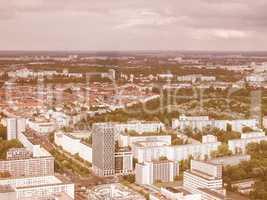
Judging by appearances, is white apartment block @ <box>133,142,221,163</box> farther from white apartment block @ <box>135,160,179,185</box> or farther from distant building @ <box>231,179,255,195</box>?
distant building @ <box>231,179,255,195</box>

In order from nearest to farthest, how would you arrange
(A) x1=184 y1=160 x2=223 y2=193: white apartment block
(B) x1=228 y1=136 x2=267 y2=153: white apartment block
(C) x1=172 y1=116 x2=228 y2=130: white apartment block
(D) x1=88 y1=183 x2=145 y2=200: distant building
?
(D) x1=88 y1=183 x2=145 y2=200: distant building, (A) x1=184 y1=160 x2=223 y2=193: white apartment block, (B) x1=228 y1=136 x2=267 y2=153: white apartment block, (C) x1=172 y1=116 x2=228 y2=130: white apartment block

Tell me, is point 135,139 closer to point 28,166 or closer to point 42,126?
point 42,126

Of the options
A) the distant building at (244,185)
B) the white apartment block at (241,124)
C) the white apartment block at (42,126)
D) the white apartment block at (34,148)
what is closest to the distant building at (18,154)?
the white apartment block at (34,148)

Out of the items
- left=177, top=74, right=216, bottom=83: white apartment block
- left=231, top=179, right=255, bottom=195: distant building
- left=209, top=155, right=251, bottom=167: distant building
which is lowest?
left=231, top=179, right=255, bottom=195: distant building

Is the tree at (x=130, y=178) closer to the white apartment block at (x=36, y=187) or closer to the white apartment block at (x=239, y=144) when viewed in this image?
the white apartment block at (x=36, y=187)

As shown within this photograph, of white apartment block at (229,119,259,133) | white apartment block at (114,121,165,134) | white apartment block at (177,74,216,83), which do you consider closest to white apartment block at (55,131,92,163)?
white apartment block at (114,121,165,134)

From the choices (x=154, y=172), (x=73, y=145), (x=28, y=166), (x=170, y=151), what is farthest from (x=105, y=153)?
(x=73, y=145)
